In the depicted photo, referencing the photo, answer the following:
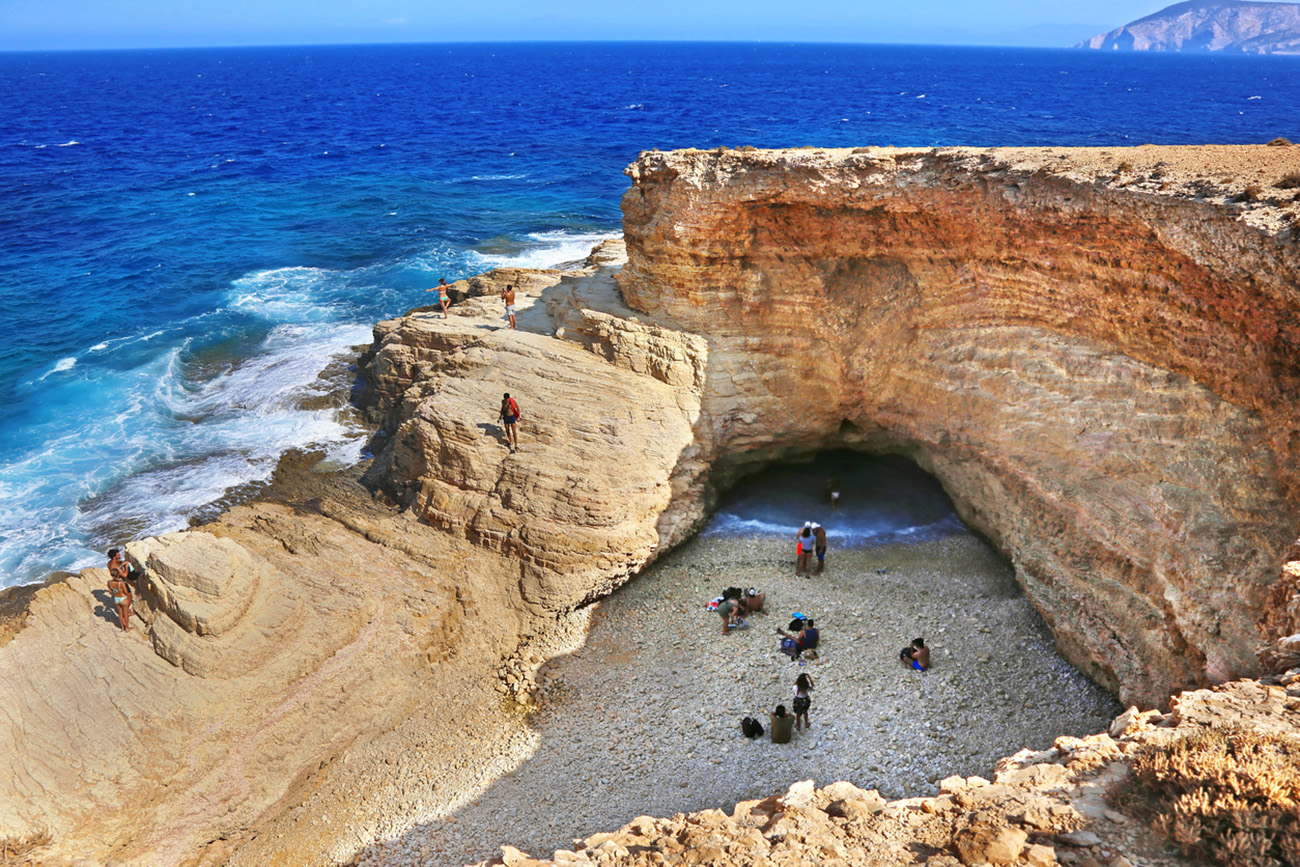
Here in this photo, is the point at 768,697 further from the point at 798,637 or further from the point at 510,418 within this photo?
the point at 510,418

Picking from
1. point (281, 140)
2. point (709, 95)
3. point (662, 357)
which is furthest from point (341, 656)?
point (709, 95)

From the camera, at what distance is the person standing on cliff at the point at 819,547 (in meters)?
19.0

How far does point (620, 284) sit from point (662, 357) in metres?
3.06

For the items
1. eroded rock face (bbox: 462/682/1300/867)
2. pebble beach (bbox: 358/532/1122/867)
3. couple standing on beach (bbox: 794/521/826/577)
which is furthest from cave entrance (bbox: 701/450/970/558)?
eroded rock face (bbox: 462/682/1300/867)

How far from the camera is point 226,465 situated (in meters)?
25.1

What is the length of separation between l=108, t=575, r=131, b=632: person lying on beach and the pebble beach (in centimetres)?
721

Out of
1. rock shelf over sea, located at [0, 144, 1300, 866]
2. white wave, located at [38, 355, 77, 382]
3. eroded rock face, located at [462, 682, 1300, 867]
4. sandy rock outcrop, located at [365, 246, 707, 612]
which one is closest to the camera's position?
eroded rock face, located at [462, 682, 1300, 867]

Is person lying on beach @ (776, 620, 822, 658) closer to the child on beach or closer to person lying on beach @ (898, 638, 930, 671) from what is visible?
the child on beach

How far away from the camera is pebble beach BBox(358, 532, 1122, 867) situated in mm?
14211

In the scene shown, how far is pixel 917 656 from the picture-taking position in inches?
644

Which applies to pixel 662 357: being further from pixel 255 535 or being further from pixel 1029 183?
pixel 255 535

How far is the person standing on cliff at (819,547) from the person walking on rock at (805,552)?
0.15m

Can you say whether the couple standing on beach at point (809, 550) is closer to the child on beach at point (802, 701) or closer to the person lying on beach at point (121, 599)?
the child on beach at point (802, 701)

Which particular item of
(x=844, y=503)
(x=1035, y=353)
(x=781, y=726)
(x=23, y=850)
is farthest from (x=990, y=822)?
(x=23, y=850)
